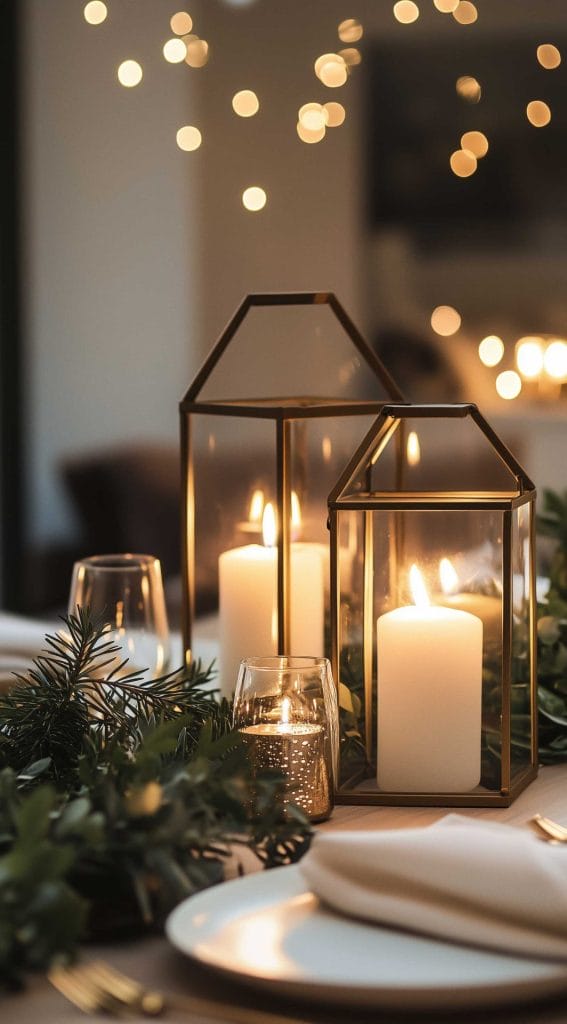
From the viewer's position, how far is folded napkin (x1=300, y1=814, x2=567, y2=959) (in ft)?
1.87

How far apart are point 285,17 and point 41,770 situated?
453 centimetres

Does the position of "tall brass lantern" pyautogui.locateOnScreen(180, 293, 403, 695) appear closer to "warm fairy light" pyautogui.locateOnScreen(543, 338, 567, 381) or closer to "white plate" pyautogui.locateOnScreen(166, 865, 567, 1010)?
"white plate" pyautogui.locateOnScreen(166, 865, 567, 1010)

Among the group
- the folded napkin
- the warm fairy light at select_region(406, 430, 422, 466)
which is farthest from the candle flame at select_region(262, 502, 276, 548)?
the folded napkin

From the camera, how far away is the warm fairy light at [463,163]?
16.6 ft

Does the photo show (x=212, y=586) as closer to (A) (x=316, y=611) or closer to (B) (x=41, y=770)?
(A) (x=316, y=611)

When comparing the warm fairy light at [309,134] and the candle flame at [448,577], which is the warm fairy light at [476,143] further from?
the candle flame at [448,577]

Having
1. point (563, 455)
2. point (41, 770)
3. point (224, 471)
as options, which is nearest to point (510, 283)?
point (563, 455)

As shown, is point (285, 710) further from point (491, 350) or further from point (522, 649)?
point (491, 350)

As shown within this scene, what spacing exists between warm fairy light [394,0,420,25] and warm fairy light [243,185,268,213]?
76 centimetres

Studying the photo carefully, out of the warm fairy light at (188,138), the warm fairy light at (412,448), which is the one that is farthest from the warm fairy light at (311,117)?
the warm fairy light at (412,448)

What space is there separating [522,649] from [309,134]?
4414 mm

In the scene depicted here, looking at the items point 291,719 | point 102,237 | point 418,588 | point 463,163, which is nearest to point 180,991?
point 291,719

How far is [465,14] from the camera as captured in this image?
4586 mm

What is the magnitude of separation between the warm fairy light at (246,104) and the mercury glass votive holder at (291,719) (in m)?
4.27
